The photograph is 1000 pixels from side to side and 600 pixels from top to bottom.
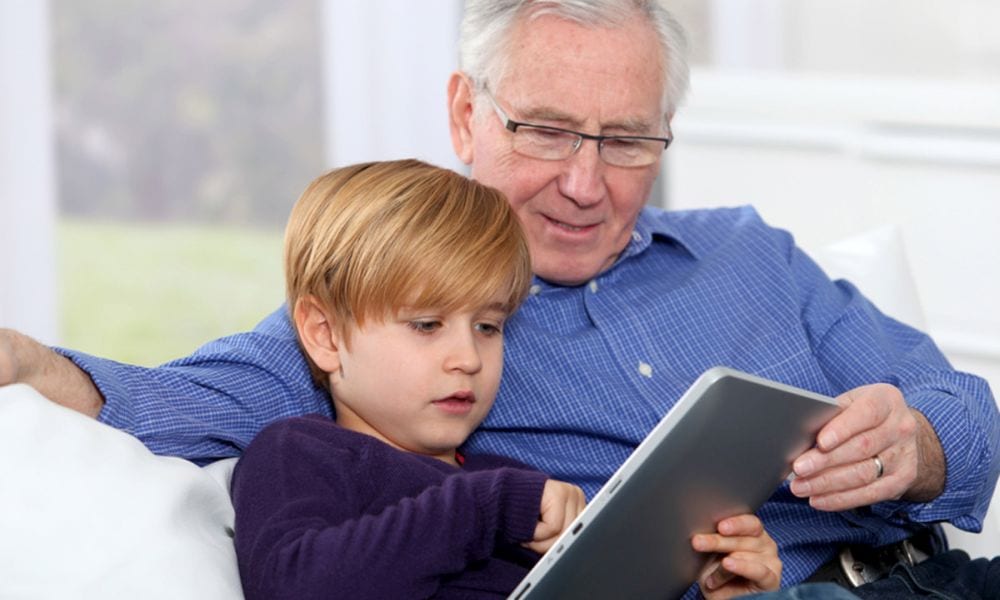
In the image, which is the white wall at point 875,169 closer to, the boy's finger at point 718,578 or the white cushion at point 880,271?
the white cushion at point 880,271

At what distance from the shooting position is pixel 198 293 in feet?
17.2

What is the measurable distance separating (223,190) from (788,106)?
2.28 metres

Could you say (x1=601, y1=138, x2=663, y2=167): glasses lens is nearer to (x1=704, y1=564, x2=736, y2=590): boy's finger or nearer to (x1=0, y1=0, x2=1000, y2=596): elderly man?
(x1=0, y1=0, x2=1000, y2=596): elderly man

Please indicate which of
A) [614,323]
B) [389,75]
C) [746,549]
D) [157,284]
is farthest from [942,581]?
[157,284]

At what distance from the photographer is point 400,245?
1.71m

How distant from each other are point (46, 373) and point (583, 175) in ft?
2.50

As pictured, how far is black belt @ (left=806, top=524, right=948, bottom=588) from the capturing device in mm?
2025

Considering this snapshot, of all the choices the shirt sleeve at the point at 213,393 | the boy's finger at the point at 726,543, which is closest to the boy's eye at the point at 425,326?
the shirt sleeve at the point at 213,393

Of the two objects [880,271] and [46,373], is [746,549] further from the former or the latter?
[880,271]

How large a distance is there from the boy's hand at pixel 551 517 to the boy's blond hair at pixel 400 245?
0.23 metres

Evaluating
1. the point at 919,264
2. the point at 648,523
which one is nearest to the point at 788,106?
the point at 919,264

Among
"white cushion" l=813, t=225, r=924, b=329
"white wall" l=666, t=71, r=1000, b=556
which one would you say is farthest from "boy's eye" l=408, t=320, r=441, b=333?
"white wall" l=666, t=71, r=1000, b=556

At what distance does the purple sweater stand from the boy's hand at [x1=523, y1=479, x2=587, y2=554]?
20 mm

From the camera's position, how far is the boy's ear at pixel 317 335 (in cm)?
180
